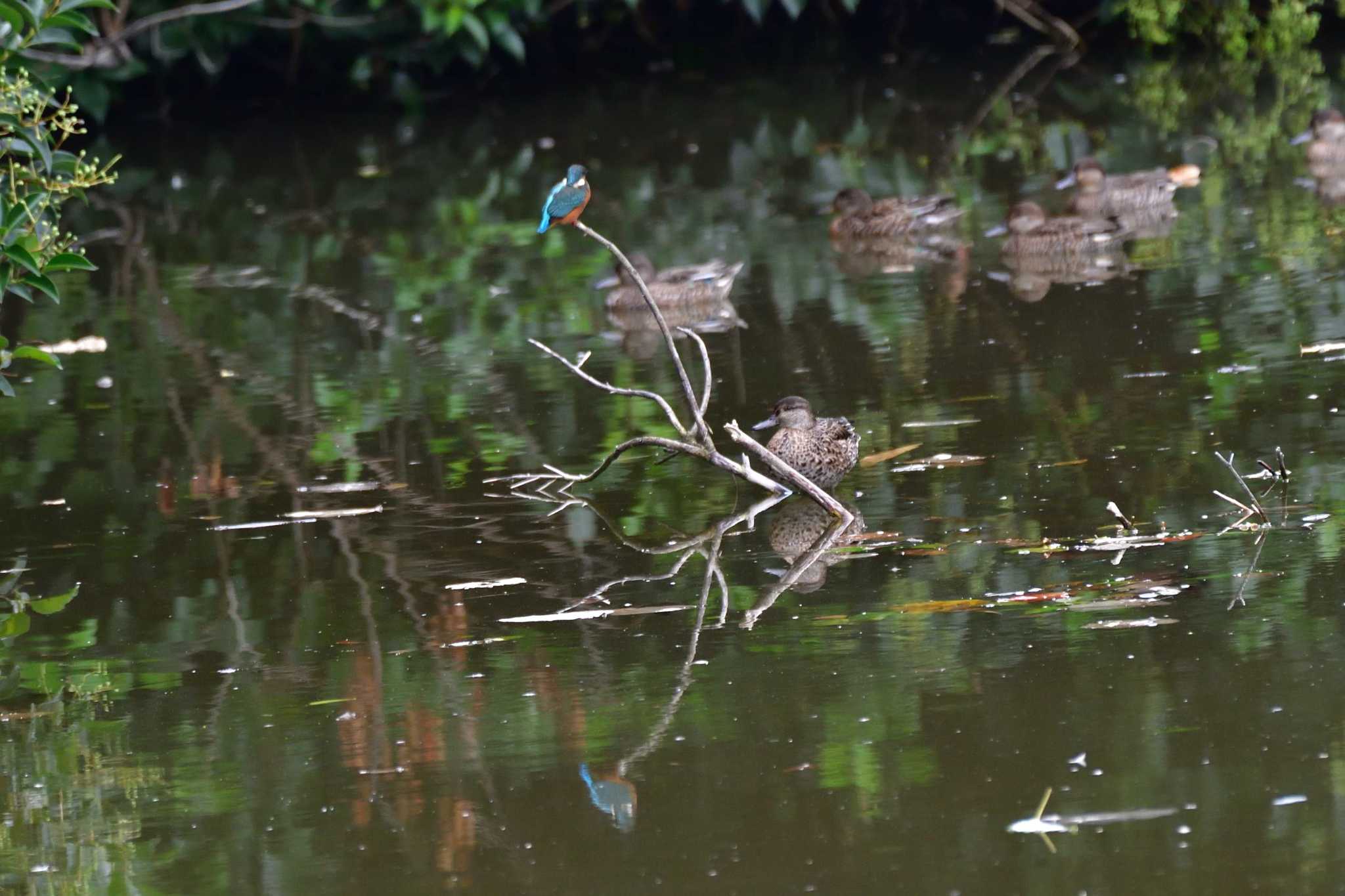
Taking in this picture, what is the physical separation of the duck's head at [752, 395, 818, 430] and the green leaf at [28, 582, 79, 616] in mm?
2577

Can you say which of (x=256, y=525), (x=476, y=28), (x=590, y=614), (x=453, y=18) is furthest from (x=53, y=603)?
(x=476, y=28)

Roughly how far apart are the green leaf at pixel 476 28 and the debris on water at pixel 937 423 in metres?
13.0

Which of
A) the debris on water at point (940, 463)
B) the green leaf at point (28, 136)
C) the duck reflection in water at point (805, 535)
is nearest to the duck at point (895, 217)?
the debris on water at point (940, 463)

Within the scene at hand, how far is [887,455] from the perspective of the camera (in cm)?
725

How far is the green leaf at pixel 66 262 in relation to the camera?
20.9 ft

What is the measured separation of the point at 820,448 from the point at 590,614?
5.16 ft

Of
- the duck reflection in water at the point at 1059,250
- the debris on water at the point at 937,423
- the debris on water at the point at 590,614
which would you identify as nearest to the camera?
the debris on water at the point at 590,614

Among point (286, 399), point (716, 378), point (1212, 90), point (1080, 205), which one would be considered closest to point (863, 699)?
point (716, 378)

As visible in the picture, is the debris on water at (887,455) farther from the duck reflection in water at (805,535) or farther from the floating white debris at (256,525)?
the floating white debris at (256,525)

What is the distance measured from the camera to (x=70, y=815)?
4.49 meters

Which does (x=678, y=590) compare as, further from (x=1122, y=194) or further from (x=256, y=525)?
(x=1122, y=194)

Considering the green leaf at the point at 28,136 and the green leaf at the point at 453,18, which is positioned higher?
the green leaf at the point at 453,18

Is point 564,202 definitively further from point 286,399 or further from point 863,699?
point 863,699

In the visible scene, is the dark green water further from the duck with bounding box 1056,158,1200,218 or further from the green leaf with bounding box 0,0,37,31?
the green leaf with bounding box 0,0,37,31
